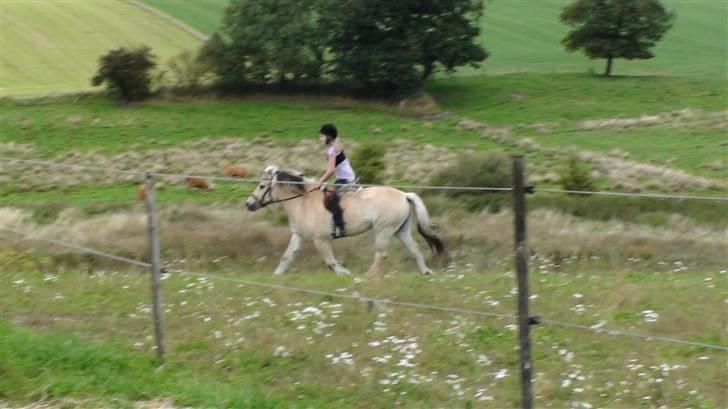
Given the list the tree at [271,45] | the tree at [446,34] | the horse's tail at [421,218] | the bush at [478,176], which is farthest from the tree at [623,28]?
the horse's tail at [421,218]

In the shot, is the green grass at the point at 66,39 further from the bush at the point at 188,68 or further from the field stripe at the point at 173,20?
the bush at the point at 188,68

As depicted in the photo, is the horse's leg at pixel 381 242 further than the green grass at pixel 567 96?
No

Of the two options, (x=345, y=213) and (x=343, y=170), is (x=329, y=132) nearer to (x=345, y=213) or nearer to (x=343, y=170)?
(x=343, y=170)

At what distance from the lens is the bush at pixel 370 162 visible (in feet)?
91.5

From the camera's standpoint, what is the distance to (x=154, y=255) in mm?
8156

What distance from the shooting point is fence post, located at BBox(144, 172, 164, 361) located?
802cm

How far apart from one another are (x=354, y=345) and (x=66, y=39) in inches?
2138

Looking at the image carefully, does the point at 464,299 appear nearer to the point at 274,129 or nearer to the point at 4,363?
the point at 4,363

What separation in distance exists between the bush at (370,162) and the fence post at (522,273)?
21260 millimetres

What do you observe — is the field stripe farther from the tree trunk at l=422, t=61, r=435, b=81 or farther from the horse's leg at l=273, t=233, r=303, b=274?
the horse's leg at l=273, t=233, r=303, b=274

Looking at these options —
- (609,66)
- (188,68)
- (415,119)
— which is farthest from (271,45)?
(609,66)

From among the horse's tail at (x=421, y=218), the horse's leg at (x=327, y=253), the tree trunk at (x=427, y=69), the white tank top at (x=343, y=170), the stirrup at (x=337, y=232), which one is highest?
the tree trunk at (x=427, y=69)

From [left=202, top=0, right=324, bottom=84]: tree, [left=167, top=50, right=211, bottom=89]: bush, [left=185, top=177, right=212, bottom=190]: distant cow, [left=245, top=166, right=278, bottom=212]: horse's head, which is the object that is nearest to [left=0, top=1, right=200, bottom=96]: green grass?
[left=167, top=50, right=211, bottom=89]: bush

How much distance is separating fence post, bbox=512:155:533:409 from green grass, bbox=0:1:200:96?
45.1 metres
